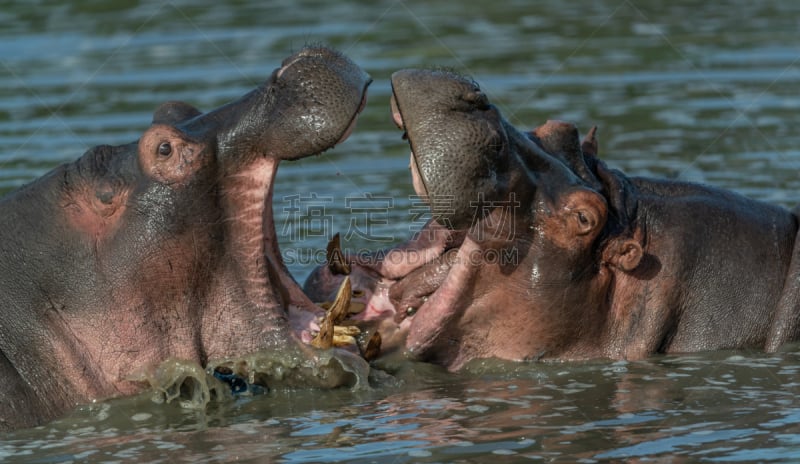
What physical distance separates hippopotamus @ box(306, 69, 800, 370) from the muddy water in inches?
7.0

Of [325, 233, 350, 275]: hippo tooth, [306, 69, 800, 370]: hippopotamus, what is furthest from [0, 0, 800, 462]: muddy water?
[325, 233, 350, 275]: hippo tooth

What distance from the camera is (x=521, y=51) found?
59.8ft

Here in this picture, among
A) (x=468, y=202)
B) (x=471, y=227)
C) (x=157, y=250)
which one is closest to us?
(x=157, y=250)

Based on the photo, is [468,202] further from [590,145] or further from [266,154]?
[590,145]

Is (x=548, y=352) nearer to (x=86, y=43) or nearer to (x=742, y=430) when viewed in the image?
(x=742, y=430)

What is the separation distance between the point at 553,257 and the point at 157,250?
1962 mm

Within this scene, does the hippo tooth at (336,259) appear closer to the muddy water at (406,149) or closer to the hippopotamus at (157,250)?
the muddy water at (406,149)

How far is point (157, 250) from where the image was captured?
262 inches

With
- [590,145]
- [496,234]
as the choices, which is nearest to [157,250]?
[496,234]

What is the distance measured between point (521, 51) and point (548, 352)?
11330mm

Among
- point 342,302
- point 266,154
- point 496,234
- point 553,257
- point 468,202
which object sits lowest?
point 342,302

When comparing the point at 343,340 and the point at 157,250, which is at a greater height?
the point at 157,250

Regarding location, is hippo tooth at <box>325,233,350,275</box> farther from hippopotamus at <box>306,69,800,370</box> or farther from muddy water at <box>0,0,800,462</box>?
muddy water at <box>0,0,800,462</box>

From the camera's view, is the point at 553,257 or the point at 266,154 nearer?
the point at 266,154
